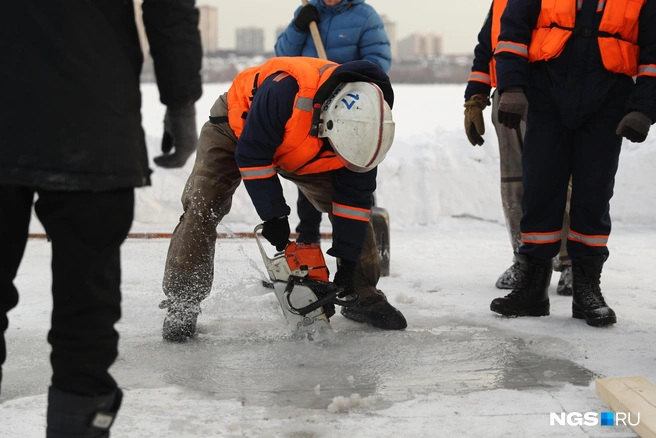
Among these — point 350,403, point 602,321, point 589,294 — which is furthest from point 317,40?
point 350,403

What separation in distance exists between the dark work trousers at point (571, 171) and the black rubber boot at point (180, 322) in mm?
1586

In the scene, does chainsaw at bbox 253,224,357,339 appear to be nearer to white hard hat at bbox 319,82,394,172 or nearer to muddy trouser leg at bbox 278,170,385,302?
muddy trouser leg at bbox 278,170,385,302

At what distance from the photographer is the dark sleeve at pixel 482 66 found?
3905mm

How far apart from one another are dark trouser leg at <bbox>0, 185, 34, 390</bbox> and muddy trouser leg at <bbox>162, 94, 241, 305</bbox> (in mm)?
1580

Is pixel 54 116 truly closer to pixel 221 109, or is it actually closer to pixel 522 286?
pixel 221 109

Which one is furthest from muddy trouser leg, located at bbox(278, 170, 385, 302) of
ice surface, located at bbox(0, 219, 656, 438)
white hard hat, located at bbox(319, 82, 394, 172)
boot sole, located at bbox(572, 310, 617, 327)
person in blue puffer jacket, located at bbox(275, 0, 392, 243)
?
person in blue puffer jacket, located at bbox(275, 0, 392, 243)

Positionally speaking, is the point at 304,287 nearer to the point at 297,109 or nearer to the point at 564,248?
the point at 297,109

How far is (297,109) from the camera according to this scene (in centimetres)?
288

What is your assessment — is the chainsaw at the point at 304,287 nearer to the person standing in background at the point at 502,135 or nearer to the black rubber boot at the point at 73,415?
the person standing in background at the point at 502,135

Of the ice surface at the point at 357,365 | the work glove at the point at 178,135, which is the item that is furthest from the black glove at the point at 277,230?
the work glove at the point at 178,135

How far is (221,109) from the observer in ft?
10.9

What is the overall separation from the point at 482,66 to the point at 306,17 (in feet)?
3.87

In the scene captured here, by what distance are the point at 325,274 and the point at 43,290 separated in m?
1.78

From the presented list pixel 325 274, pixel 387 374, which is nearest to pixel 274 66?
pixel 325 274
